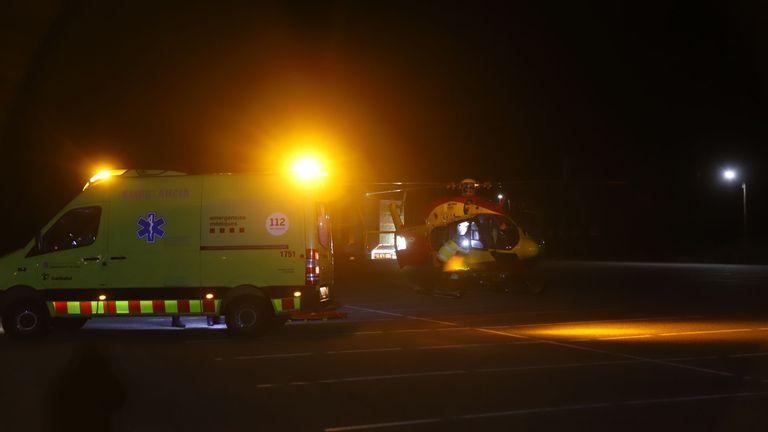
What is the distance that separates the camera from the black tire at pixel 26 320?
46.2 ft

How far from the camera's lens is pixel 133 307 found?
14.4m

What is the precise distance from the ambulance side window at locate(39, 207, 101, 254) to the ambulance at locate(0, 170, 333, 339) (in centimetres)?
3

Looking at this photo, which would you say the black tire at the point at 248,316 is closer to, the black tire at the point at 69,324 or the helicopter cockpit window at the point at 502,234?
the black tire at the point at 69,324

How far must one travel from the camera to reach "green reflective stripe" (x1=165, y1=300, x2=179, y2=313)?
46.9 feet

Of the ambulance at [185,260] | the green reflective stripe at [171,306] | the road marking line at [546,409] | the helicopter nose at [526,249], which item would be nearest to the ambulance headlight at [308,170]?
the ambulance at [185,260]

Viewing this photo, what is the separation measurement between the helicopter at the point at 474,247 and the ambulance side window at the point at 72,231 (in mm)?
11488

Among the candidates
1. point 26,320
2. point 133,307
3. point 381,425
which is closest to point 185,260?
point 133,307

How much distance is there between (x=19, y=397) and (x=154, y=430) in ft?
7.87

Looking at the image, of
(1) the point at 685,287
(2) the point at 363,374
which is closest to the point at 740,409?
(2) the point at 363,374

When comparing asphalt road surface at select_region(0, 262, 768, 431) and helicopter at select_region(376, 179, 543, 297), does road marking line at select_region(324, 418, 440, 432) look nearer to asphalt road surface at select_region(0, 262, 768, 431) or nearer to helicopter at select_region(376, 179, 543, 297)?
asphalt road surface at select_region(0, 262, 768, 431)

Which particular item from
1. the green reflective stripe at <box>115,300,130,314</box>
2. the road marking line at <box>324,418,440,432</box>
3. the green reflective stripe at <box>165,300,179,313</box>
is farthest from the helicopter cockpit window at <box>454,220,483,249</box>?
the road marking line at <box>324,418,440,432</box>

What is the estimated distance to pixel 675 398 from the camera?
27.5 feet

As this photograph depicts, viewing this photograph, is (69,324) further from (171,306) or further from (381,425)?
(381,425)

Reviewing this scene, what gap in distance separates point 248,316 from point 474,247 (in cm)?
1158
